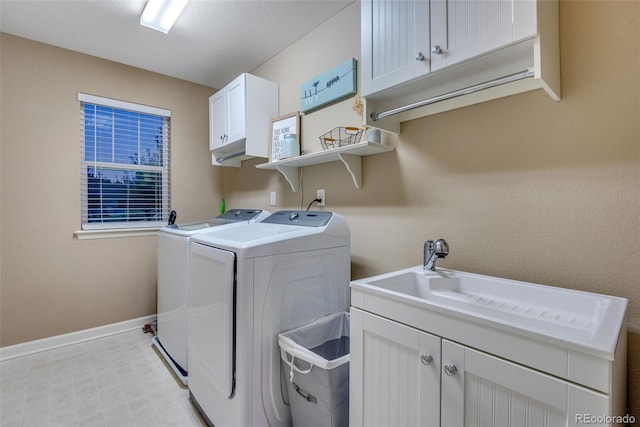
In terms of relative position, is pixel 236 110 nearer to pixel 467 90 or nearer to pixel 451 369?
pixel 467 90

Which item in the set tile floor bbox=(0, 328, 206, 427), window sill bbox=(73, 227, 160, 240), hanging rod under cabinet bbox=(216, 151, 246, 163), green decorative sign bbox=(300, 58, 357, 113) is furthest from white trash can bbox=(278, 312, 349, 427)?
window sill bbox=(73, 227, 160, 240)

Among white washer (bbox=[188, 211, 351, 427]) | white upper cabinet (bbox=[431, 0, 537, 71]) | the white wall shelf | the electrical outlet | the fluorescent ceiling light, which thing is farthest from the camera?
the electrical outlet

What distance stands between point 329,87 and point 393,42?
821 mm

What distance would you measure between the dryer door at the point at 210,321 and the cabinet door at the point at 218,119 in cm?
143

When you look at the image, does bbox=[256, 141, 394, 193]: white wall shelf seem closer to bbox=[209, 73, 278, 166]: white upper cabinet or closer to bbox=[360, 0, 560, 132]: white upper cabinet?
bbox=[360, 0, 560, 132]: white upper cabinet

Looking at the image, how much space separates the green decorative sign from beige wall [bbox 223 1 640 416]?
529 mm

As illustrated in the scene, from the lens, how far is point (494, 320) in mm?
812

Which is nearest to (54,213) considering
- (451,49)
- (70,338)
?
(70,338)

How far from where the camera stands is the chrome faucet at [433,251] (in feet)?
4.37

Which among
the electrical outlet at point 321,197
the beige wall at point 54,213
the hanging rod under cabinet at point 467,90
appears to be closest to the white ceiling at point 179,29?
→ the beige wall at point 54,213

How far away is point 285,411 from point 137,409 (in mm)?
1004

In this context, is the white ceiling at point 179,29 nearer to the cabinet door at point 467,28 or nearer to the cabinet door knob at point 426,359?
the cabinet door at point 467,28

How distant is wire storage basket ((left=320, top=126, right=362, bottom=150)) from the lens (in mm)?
1895

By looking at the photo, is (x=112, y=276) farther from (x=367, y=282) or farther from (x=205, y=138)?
(x=367, y=282)
